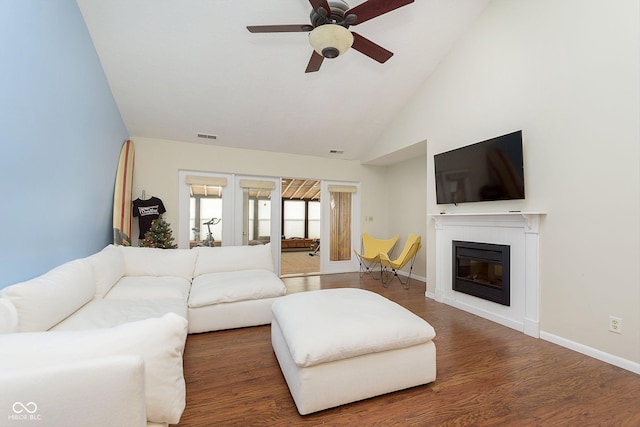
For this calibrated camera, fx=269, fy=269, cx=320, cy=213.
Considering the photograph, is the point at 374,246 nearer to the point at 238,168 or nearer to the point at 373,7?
the point at 238,168

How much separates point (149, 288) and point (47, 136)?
159 cm

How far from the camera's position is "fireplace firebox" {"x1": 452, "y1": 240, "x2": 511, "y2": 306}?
3074mm

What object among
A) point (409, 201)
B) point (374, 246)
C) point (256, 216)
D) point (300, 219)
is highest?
point (409, 201)

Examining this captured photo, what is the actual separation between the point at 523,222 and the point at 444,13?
2.64m

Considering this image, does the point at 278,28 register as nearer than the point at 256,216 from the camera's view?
Yes

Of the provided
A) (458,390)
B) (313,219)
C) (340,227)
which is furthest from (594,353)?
(313,219)

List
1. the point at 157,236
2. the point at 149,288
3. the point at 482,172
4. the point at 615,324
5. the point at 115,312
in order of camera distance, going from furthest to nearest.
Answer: the point at 157,236
the point at 482,172
the point at 149,288
the point at 615,324
the point at 115,312

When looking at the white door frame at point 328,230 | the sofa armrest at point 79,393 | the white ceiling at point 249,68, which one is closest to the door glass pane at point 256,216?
the white ceiling at point 249,68

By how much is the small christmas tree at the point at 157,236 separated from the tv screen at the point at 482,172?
14.1 feet

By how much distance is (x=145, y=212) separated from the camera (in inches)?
176

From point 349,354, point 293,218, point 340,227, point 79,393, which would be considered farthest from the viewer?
point 293,218

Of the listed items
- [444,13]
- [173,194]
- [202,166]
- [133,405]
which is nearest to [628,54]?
[444,13]

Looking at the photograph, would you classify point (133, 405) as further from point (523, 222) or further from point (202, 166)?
point (202, 166)

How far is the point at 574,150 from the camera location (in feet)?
8.21
